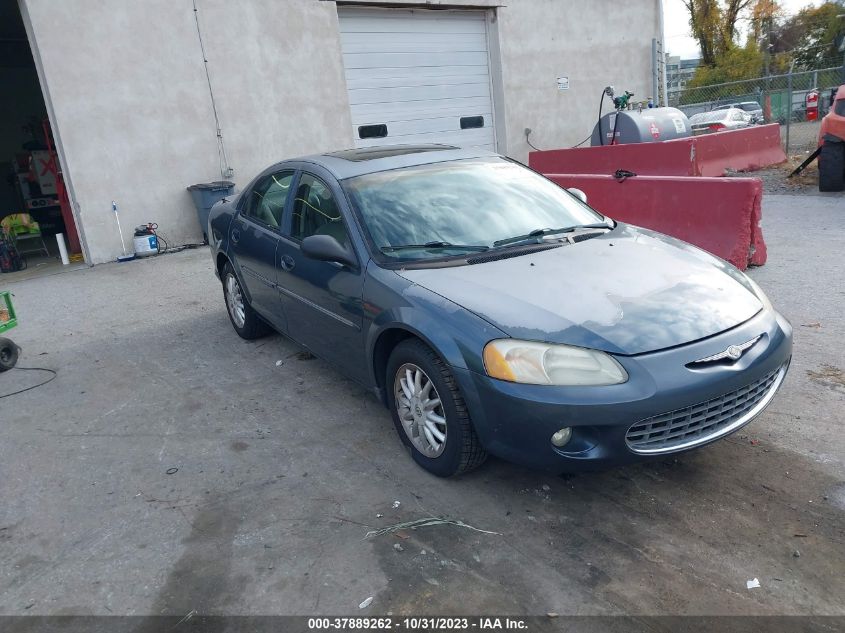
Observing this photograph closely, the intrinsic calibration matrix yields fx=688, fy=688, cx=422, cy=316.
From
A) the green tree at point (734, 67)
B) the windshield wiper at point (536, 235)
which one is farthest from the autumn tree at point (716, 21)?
the windshield wiper at point (536, 235)

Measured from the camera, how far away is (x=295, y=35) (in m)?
12.1

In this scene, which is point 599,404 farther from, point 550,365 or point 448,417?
point 448,417

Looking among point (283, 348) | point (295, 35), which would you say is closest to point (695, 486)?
point (283, 348)

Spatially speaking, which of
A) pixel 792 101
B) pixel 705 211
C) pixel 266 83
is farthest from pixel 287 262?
pixel 792 101

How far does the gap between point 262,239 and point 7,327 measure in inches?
93.0

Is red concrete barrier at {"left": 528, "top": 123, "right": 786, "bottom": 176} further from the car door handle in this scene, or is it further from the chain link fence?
the car door handle

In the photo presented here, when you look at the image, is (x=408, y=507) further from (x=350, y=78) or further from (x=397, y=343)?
(x=350, y=78)

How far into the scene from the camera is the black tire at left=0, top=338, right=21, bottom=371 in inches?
224

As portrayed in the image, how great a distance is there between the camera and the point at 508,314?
123 inches

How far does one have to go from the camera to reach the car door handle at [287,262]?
4534mm

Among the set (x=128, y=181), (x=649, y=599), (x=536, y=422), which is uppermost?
(x=128, y=181)

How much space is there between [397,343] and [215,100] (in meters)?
9.30

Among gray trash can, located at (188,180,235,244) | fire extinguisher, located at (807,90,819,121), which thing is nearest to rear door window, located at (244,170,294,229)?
gray trash can, located at (188,180,235,244)

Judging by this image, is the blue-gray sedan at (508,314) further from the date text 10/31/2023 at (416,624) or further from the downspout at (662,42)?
the downspout at (662,42)
